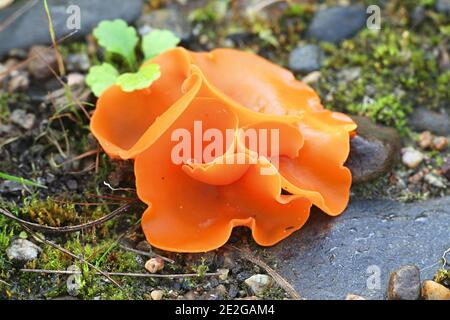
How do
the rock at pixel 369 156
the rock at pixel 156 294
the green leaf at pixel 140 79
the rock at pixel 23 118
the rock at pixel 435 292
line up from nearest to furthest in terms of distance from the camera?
the rock at pixel 435 292
the rock at pixel 156 294
the green leaf at pixel 140 79
the rock at pixel 369 156
the rock at pixel 23 118

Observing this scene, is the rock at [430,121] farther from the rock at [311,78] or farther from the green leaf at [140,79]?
the green leaf at [140,79]

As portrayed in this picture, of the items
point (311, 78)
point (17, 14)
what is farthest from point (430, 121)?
point (17, 14)

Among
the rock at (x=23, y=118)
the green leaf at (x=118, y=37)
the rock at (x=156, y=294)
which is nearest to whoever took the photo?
the rock at (x=156, y=294)

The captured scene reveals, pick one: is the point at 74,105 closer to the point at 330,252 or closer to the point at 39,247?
the point at 39,247

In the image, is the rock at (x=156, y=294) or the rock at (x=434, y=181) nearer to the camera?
the rock at (x=156, y=294)

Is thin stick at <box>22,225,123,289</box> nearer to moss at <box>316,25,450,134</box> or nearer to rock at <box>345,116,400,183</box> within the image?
rock at <box>345,116,400,183</box>

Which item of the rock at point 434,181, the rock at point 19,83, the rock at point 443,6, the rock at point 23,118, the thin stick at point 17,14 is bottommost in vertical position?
the rock at point 434,181

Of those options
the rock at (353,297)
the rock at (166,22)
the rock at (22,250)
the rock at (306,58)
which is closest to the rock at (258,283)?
the rock at (353,297)
